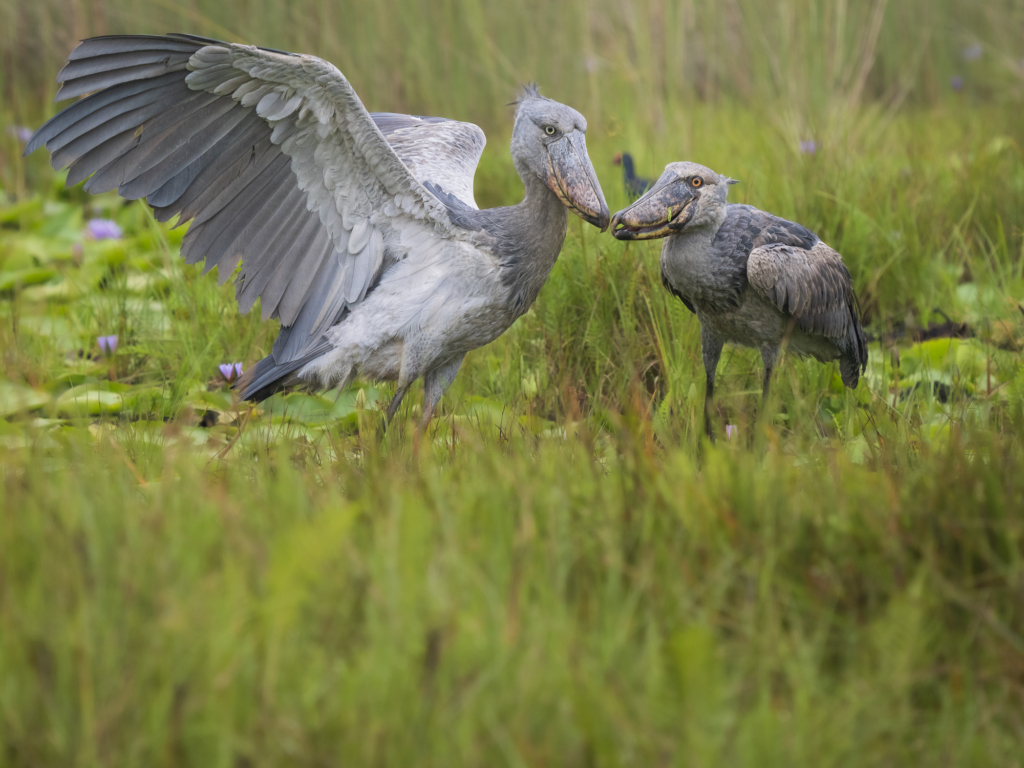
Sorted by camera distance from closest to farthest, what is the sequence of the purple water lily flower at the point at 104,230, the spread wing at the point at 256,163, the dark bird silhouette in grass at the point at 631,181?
the spread wing at the point at 256,163 → the dark bird silhouette in grass at the point at 631,181 → the purple water lily flower at the point at 104,230

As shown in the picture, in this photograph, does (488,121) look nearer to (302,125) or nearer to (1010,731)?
(302,125)

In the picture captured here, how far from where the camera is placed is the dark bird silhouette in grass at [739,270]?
271 centimetres

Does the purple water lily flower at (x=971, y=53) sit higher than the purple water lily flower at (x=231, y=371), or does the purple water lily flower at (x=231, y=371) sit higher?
the purple water lily flower at (x=971, y=53)

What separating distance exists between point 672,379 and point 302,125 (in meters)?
1.37

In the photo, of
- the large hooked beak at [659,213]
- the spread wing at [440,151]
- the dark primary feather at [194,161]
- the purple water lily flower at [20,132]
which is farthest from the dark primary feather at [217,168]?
the purple water lily flower at [20,132]

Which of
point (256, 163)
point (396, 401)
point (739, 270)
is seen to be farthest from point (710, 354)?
point (256, 163)

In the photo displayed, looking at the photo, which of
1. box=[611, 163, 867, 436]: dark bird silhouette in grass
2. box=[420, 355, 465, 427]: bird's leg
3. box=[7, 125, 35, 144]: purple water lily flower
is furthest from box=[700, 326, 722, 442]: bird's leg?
box=[7, 125, 35, 144]: purple water lily flower

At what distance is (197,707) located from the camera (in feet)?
3.97

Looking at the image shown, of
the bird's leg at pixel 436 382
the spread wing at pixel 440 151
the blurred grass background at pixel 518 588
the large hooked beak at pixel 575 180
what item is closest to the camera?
the blurred grass background at pixel 518 588

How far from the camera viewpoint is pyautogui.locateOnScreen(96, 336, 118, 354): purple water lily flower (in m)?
3.46

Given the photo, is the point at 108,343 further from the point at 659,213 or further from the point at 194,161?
the point at 659,213

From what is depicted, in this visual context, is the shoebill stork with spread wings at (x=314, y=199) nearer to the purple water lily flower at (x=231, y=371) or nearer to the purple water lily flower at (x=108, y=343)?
the purple water lily flower at (x=231, y=371)

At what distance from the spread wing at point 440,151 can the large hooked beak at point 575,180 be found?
0.49 metres

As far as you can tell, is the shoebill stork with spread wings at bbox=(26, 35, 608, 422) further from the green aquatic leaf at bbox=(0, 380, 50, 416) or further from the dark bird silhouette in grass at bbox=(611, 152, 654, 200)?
the dark bird silhouette in grass at bbox=(611, 152, 654, 200)
